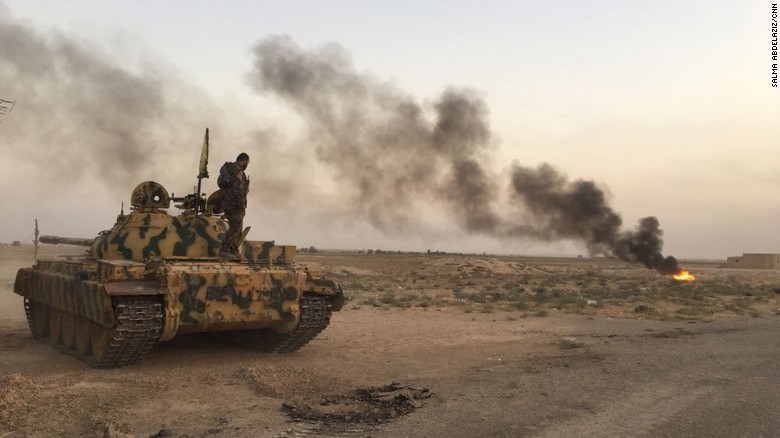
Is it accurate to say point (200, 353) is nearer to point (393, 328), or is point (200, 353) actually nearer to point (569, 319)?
point (393, 328)

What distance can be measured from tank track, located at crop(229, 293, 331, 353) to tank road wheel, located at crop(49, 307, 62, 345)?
386 centimetres

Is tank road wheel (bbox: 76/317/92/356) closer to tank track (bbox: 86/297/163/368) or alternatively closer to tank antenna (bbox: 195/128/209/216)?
tank track (bbox: 86/297/163/368)

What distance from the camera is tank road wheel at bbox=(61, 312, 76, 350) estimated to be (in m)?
10.6

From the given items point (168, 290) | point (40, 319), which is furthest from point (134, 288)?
point (40, 319)

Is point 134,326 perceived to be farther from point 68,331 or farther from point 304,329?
point 68,331

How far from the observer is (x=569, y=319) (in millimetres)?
16875

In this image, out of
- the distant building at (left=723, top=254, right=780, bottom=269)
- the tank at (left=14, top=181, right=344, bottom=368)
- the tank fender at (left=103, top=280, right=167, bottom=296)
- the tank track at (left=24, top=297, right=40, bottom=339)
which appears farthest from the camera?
the distant building at (left=723, top=254, right=780, bottom=269)

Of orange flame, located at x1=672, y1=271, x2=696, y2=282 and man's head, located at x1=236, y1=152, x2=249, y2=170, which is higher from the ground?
man's head, located at x1=236, y1=152, x2=249, y2=170

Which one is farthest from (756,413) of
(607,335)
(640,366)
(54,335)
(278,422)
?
(54,335)

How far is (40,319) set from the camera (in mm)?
12422

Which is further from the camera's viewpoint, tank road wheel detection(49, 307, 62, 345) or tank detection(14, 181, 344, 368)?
tank road wheel detection(49, 307, 62, 345)

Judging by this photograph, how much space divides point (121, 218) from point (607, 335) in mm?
10251

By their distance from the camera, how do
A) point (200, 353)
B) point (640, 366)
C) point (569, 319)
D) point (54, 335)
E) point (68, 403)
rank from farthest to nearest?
point (569, 319) → point (54, 335) → point (200, 353) → point (640, 366) → point (68, 403)

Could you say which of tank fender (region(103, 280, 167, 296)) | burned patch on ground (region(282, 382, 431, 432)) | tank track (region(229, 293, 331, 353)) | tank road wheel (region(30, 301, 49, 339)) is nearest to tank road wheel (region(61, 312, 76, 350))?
tank road wheel (region(30, 301, 49, 339))
